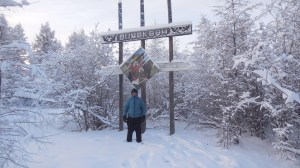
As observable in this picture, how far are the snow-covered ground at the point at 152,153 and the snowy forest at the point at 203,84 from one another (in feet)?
1.43

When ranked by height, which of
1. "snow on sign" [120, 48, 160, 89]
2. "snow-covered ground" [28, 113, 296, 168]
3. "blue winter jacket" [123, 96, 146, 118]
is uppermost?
"snow on sign" [120, 48, 160, 89]

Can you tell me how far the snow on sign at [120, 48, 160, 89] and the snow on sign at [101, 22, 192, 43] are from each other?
21.6 inches

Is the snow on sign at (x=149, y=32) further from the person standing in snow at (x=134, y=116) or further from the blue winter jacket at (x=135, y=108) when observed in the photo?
the blue winter jacket at (x=135, y=108)

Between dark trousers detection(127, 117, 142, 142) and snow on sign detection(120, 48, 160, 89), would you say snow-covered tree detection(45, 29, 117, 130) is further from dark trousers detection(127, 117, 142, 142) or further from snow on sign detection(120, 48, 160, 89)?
dark trousers detection(127, 117, 142, 142)

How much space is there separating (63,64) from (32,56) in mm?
8252

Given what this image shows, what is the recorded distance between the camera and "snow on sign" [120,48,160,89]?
11.3m

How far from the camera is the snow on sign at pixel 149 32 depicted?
34.9ft

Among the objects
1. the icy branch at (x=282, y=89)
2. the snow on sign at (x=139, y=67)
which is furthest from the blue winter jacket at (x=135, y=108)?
the icy branch at (x=282, y=89)

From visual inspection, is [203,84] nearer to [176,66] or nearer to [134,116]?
[176,66]

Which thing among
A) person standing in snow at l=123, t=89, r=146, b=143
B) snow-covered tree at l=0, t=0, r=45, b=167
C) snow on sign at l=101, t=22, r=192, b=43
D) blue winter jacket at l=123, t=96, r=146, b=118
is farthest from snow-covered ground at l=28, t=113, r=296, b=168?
snow on sign at l=101, t=22, r=192, b=43

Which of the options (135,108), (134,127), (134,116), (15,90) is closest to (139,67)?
(135,108)

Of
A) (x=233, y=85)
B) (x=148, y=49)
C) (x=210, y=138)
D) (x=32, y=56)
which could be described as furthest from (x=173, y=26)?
(x=148, y=49)

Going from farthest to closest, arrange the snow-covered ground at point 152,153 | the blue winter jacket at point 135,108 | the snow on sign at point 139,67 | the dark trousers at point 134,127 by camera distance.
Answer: the snow on sign at point 139,67 → the blue winter jacket at point 135,108 → the dark trousers at point 134,127 → the snow-covered ground at point 152,153

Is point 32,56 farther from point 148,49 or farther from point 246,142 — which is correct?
point 148,49
